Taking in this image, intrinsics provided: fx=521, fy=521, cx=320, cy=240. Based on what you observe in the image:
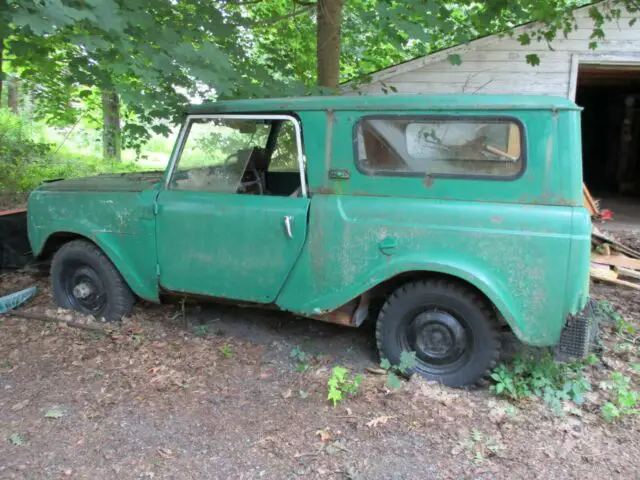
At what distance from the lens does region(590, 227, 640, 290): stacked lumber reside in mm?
5589

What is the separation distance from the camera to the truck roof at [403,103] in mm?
2956

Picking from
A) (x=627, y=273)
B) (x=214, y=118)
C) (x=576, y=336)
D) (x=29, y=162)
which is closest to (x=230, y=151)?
(x=214, y=118)

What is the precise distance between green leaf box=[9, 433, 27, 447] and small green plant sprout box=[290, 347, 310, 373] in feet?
5.42

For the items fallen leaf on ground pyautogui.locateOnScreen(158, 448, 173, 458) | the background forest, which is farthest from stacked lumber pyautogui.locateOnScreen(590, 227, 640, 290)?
fallen leaf on ground pyautogui.locateOnScreen(158, 448, 173, 458)

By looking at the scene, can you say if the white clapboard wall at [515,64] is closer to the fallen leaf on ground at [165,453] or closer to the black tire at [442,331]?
the black tire at [442,331]

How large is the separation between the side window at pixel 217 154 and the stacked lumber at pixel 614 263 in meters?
3.94

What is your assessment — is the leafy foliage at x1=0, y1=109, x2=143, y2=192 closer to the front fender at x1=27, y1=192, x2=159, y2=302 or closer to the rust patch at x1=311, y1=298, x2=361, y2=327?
the front fender at x1=27, y1=192, x2=159, y2=302

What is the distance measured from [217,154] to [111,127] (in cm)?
920

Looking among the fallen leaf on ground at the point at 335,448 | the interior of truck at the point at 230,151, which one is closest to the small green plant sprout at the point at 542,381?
the fallen leaf on ground at the point at 335,448

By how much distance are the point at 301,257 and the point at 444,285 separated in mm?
948

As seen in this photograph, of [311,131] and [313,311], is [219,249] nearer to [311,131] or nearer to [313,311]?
[313,311]

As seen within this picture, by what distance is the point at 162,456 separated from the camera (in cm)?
269

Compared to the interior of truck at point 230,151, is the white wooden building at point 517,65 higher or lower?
higher

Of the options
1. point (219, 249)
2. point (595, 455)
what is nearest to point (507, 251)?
point (595, 455)
